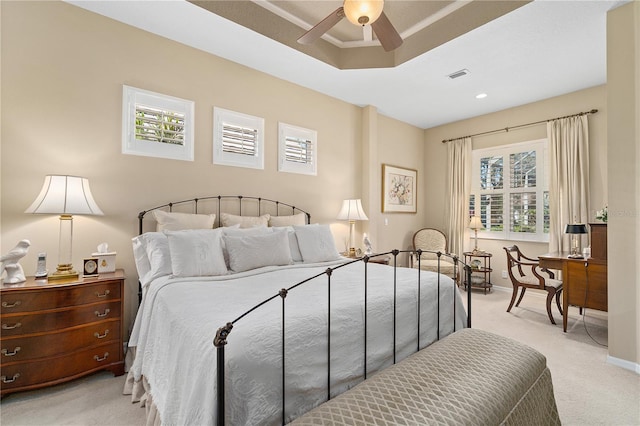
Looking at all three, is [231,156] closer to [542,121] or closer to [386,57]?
[386,57]

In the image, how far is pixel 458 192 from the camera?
5.38 metres

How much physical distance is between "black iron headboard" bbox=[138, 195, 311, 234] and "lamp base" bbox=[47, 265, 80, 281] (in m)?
0.63

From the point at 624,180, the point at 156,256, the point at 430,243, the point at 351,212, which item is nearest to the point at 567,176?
the point at 624,180

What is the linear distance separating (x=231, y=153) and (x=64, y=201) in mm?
1624

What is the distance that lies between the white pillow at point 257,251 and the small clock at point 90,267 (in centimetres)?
101

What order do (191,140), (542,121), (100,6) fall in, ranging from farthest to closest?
(542,121) → (191,140) → (100,6)

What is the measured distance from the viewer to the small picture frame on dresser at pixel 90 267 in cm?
231

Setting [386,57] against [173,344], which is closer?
[173,344]

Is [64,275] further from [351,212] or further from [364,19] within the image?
[351,212]

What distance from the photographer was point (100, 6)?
8.34 ft

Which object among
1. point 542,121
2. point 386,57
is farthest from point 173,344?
point 542,121

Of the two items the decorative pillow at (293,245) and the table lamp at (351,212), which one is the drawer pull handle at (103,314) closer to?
the decorative pillow at (293,245)

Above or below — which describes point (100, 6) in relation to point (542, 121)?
above

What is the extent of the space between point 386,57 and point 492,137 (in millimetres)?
2756
